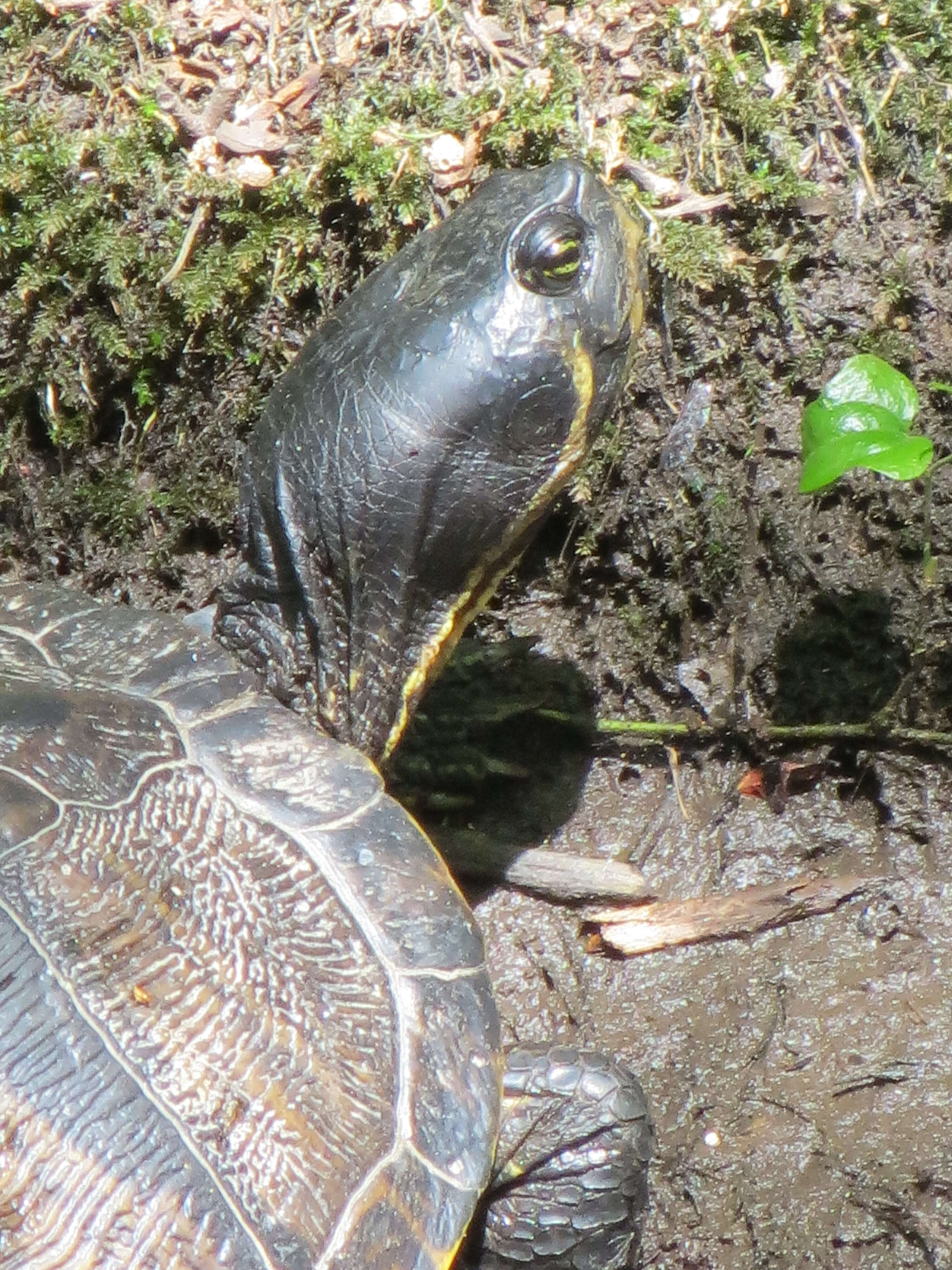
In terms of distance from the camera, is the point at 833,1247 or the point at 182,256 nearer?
the point at 833,1247

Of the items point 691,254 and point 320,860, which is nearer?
point 320,860

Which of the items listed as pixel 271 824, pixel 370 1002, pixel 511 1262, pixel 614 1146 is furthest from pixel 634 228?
pixel 511 1262

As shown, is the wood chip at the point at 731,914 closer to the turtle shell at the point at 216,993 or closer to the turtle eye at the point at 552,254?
the turtle shell at the point at 216,993

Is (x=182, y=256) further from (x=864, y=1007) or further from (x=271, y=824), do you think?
(x=864, y=1007)

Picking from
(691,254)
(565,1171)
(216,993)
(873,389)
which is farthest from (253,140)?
(565,1171)

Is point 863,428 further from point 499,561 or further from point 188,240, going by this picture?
point 188,240

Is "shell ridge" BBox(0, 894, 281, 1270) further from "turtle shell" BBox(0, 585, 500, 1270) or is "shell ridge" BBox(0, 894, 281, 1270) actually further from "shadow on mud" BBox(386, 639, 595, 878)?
"shadow on mud" BBox(386, 639, 595, 878)
